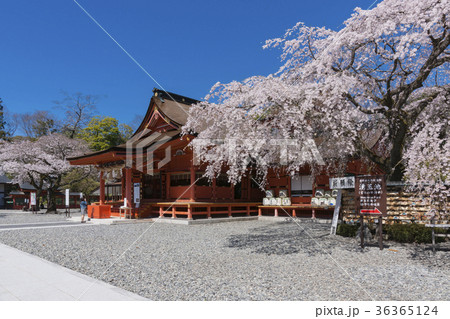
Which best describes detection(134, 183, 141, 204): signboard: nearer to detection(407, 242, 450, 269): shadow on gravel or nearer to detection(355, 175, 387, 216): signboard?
detection(355, 175, 387, 216): signboard

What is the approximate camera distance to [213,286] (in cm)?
526

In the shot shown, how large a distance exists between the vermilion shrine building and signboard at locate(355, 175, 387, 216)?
19.4ft

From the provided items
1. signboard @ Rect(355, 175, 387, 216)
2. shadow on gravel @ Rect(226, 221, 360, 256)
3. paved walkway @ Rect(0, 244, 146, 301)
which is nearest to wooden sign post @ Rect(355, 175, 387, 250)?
signboard @ Rect(355, 175, 387, 216)

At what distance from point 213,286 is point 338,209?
695 centimetres

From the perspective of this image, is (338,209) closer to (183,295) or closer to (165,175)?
(183,295)

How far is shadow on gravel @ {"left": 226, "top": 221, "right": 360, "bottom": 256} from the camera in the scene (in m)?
8.51

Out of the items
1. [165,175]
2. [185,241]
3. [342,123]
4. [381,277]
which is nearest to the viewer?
[381,277]

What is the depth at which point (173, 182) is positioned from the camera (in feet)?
59.5

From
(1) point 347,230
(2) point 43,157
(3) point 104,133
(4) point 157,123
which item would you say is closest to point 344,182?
(1) point 347,230

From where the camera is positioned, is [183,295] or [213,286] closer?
[183,295]

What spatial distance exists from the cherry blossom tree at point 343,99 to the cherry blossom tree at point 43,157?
2047 centimetres

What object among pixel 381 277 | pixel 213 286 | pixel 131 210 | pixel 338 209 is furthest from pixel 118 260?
pixel 131 210

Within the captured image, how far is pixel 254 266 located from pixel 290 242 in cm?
335

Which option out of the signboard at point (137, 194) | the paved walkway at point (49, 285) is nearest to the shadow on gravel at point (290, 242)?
the paved walkway at point (49, 285)
